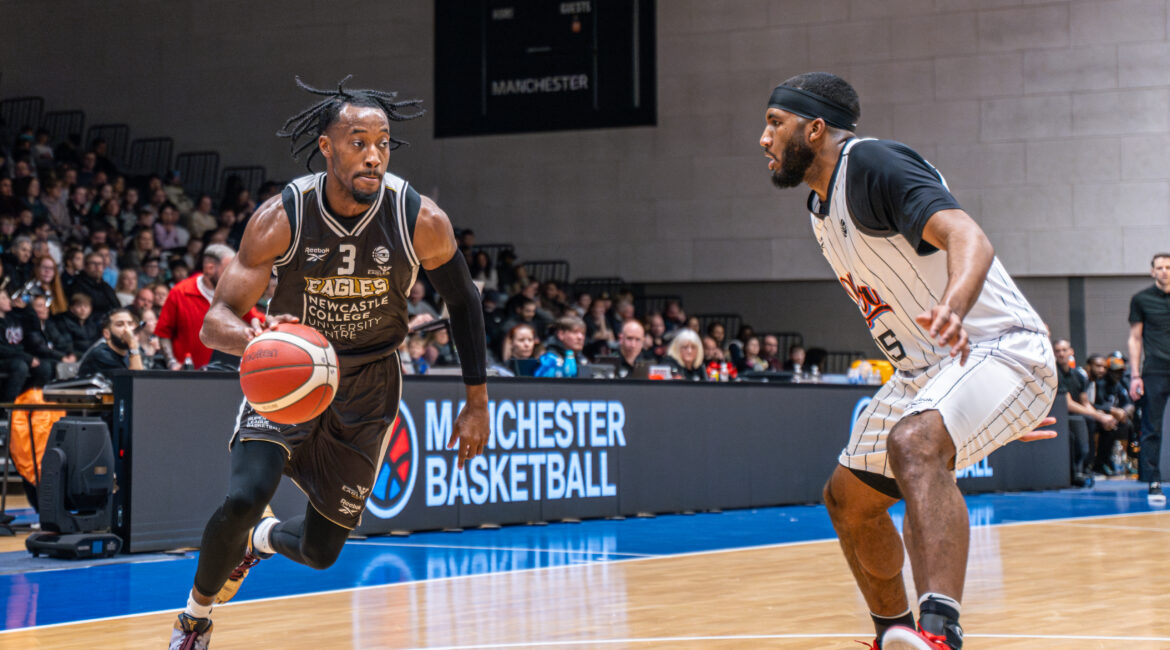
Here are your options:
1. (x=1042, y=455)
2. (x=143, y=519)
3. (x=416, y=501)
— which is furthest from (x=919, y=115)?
(x=143, y=519)

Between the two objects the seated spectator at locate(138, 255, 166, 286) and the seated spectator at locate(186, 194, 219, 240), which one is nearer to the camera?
the seated spectator at locate(138, 255, 166, 286)

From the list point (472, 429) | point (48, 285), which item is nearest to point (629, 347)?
point (48, 285)

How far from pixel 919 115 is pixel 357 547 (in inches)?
527

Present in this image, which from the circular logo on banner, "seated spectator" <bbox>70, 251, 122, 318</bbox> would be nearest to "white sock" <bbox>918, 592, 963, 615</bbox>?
the circular logo on banner

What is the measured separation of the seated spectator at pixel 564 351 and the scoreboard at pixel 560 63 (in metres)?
6.51

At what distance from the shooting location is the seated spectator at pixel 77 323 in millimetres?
12461

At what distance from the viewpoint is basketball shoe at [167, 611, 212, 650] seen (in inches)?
168

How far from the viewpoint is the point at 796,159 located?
3.96 metres

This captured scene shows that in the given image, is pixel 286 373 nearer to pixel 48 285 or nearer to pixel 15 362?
pixel 15 362

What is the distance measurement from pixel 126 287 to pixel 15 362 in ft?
7.29

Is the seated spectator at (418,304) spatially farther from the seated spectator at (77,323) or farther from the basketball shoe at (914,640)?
the basketball shoe at (914,640)

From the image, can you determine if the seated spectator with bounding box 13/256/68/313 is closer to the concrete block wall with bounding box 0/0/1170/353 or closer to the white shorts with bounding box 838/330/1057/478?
the concrete block wall with bounding box 0/0/1170/353

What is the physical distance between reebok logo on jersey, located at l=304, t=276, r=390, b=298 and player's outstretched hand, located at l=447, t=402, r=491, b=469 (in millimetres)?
535

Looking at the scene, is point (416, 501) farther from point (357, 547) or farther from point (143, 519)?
point (143, 519)
